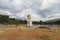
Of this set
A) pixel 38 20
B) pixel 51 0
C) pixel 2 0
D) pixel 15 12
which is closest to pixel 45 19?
pixel 38 20

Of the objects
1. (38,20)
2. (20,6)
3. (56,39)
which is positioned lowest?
(56,39)

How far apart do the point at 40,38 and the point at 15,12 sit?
131cm

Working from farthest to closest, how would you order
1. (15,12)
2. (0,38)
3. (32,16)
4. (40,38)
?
(32,16), (15,12), (40,38), (0,38)

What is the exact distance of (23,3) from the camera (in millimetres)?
5746

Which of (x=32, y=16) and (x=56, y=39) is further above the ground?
(x=32, y=16)

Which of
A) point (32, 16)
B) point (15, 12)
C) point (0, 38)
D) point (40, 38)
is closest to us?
point (0, 38)

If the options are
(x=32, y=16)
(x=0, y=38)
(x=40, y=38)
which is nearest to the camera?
(x=0, y=38)

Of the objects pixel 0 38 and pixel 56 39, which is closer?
pixel 0 38

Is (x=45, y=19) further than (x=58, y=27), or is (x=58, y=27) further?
(x=58, y=27)

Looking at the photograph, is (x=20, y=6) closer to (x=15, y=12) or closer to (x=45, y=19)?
(x=15, y=12)

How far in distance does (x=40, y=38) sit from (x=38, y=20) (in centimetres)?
96

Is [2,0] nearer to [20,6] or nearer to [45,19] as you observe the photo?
[20,6]

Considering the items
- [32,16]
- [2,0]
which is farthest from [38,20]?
Result: [2,0]

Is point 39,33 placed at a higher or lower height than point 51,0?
lower
